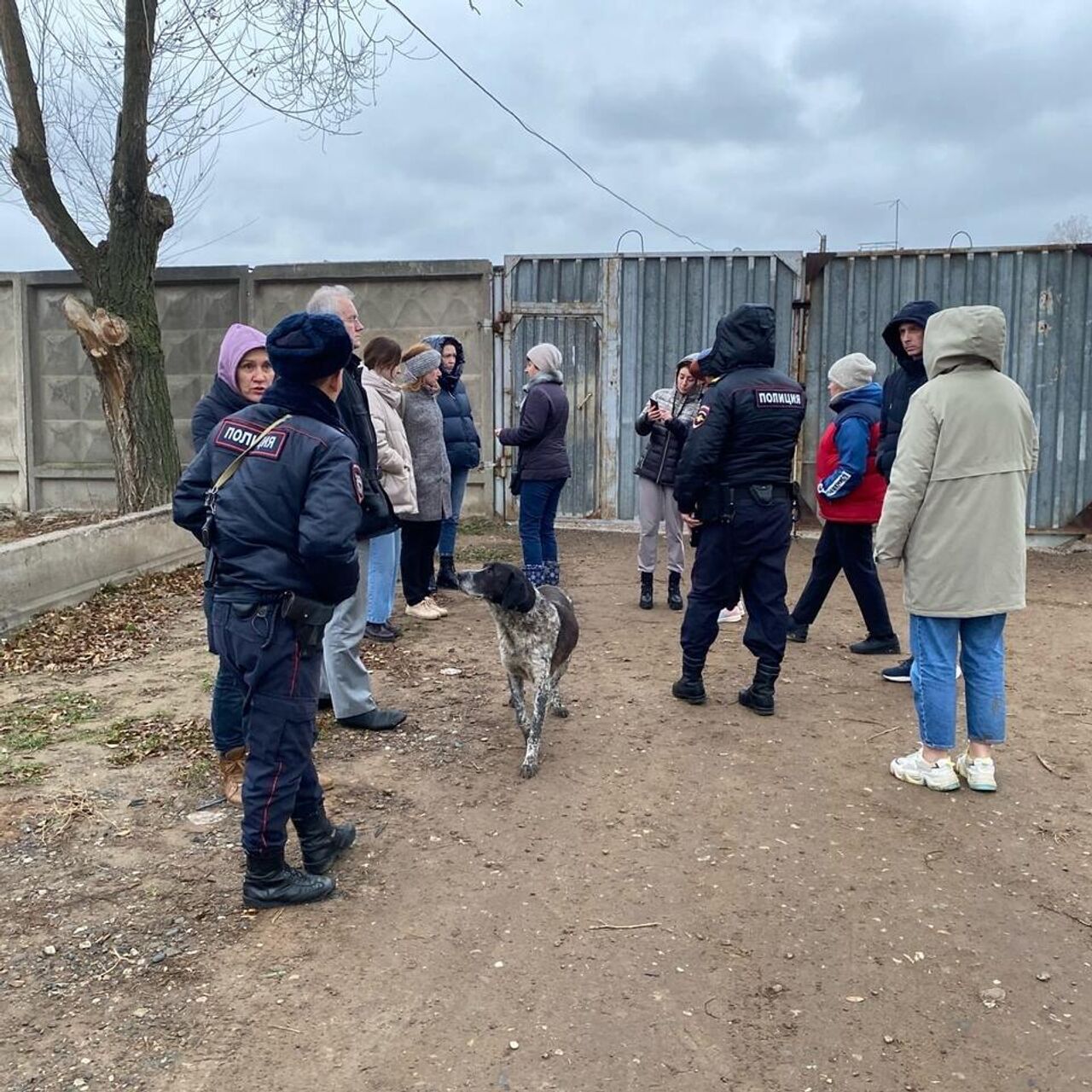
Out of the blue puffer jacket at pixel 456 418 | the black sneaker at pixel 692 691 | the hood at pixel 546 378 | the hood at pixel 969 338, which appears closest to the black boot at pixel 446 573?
the blue puffer jacket at pixel 456 418

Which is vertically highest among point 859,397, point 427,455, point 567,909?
point 859,397

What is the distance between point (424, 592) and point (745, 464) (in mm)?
2830

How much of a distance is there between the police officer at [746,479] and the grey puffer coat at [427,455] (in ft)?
6.38

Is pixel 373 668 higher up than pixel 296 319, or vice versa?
pixel 296 319

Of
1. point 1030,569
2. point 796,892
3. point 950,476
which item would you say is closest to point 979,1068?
point 796,892

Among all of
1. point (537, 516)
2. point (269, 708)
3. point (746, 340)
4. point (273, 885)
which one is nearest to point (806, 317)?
point (537, 516)

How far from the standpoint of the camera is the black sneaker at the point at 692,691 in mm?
5279

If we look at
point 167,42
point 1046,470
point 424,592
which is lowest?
point 424,592

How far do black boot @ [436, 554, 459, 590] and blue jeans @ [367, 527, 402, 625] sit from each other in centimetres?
108

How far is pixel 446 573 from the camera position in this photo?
7.58 m

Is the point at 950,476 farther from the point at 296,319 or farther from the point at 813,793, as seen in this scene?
the point at 296,319

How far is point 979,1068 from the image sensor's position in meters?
2.61

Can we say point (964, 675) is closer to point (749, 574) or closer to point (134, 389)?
point (749, 574)

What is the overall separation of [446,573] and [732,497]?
122 inches
